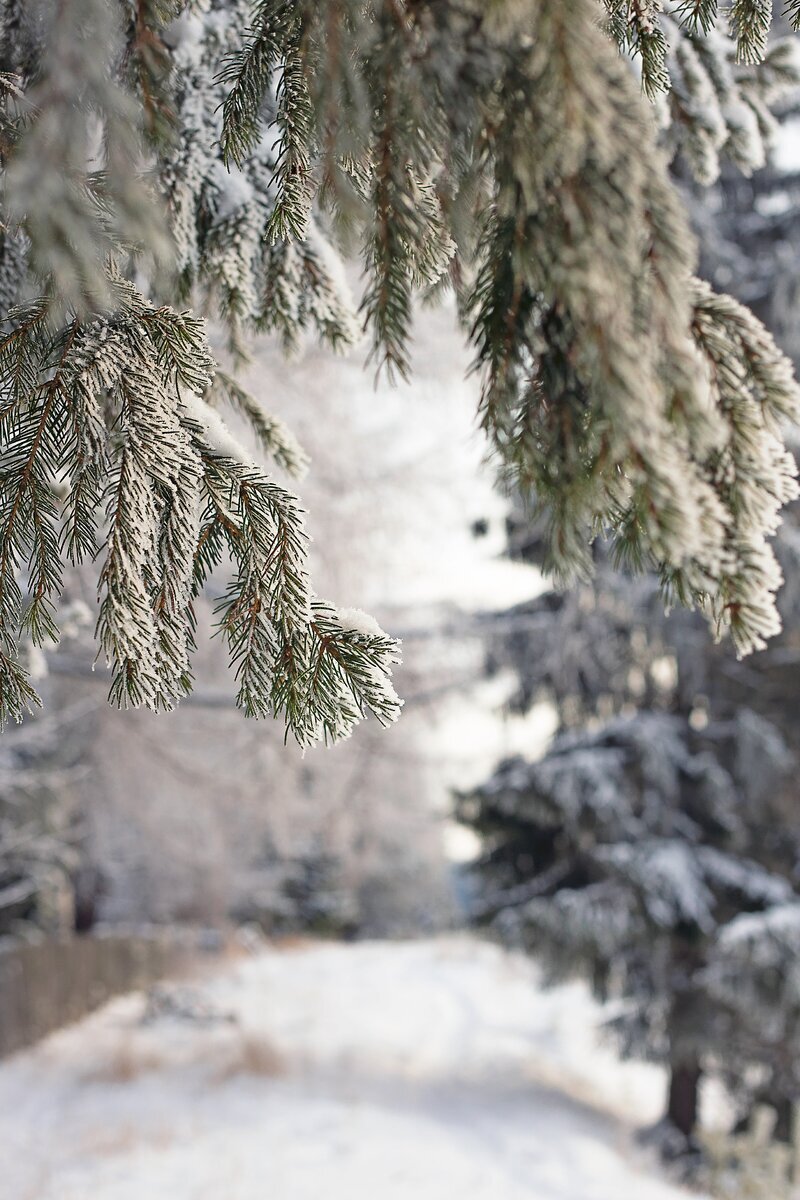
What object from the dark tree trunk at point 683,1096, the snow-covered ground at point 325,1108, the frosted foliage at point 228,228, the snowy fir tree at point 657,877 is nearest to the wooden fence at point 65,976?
the snow-covered ground at point 325,1108

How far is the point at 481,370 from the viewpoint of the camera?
4.48 feet

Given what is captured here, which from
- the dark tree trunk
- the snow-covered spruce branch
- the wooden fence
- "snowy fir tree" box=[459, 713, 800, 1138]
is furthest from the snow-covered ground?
the snow-covered spruce branch

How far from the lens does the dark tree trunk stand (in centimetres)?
671

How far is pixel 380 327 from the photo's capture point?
1400 millimetres

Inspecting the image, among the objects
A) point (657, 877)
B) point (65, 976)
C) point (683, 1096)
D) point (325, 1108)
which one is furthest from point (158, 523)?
point (65, 976)

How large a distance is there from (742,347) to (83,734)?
11548 mm

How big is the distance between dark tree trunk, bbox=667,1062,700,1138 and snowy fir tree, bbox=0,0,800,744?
6.73m

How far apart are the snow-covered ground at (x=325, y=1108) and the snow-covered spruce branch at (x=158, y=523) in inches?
163

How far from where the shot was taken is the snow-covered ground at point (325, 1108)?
15.8 ft

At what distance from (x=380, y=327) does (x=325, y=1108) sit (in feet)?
21.2

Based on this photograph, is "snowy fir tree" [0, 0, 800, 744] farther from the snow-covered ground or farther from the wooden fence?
the wooden fence

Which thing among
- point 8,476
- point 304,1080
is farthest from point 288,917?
point 8,476

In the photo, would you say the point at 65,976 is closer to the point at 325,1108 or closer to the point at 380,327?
the point at 325,1108

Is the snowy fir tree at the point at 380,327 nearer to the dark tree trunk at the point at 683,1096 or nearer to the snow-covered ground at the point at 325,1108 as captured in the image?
the snow-covered ground at the point at 325,1108
